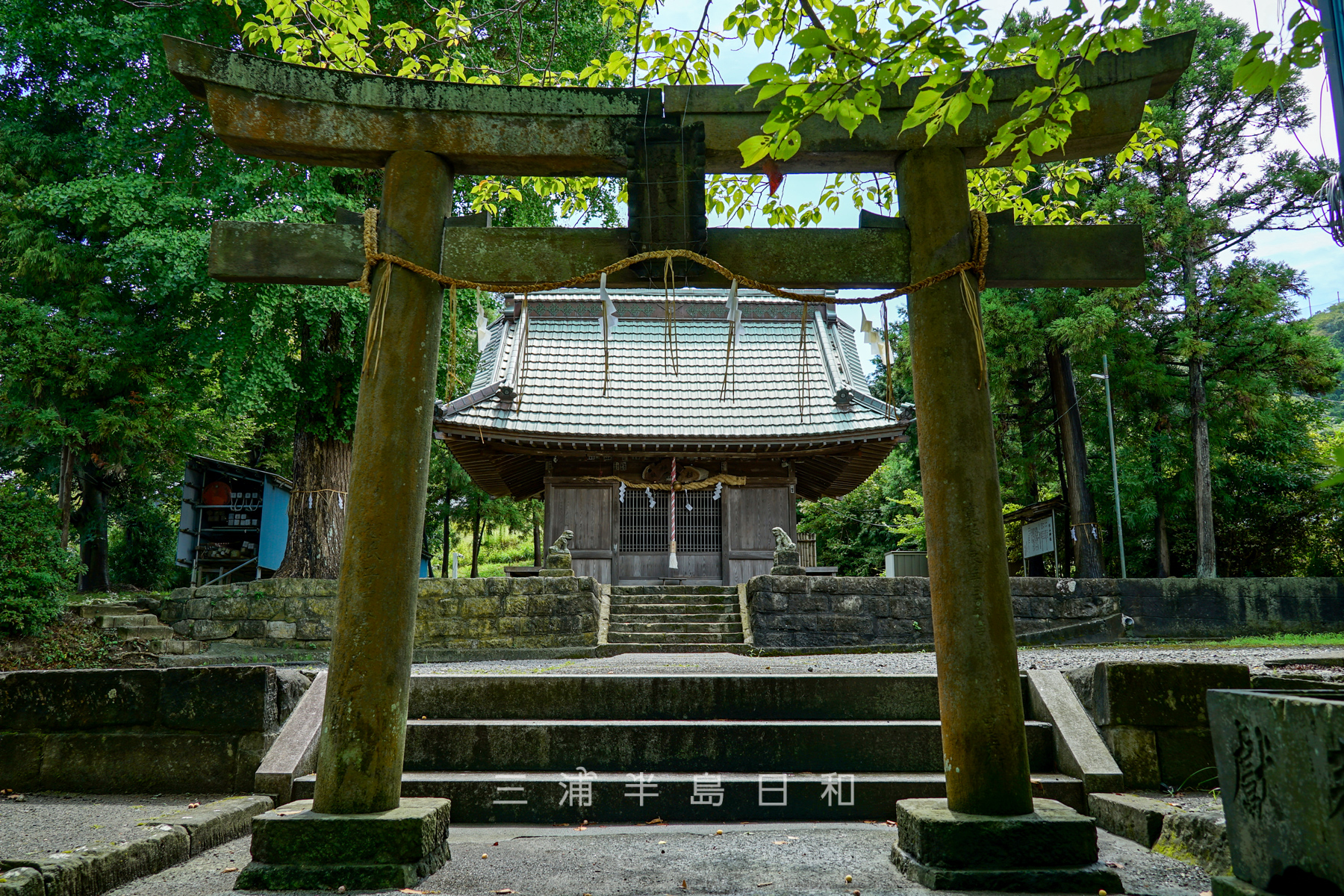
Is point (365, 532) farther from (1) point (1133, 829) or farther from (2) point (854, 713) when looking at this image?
(1) point (1133, 829)

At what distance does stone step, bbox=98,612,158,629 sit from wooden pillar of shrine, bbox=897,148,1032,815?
11.7 m

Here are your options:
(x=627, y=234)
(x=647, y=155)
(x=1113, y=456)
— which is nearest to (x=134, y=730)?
(x=627, y=234)

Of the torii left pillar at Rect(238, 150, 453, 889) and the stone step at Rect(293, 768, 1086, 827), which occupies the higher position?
the torii left pillar at Rect(238, 150, 453, 889)

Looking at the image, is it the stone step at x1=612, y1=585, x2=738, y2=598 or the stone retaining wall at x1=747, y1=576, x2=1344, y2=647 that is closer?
the stone retaining wall at x1=747, y1=576, x2=1344, y2=647

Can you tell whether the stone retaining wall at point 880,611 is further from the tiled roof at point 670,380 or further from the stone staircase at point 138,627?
the stone staircase at point 138,627

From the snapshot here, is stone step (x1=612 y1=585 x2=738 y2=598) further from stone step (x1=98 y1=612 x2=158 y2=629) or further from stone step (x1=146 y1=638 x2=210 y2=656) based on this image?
stone step (x1=98 y1=612 x2=158 y2=629)

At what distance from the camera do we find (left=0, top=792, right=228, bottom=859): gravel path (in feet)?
10.5

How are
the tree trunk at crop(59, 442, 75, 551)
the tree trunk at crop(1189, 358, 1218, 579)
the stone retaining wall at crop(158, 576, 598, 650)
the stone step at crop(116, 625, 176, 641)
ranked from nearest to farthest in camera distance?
the stone retaining wall at crop(158, 576, 598, 650), the stone step at crop(116, 625, 176, 641), the tree trunk at crop(59, 442, 75, 551), the tree trunk at crop(1189, 358, 1218, 579)

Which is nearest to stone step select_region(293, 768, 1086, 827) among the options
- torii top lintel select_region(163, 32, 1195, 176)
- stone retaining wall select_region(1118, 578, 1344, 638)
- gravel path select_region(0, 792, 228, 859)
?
gravel path select_region(0, 792, 228, 859)

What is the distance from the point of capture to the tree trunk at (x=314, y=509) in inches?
501

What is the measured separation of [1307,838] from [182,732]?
481 centimetres

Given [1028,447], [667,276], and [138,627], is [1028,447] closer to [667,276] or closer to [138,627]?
[667,276]

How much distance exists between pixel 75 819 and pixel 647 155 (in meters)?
4.03

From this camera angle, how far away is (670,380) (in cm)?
1559
